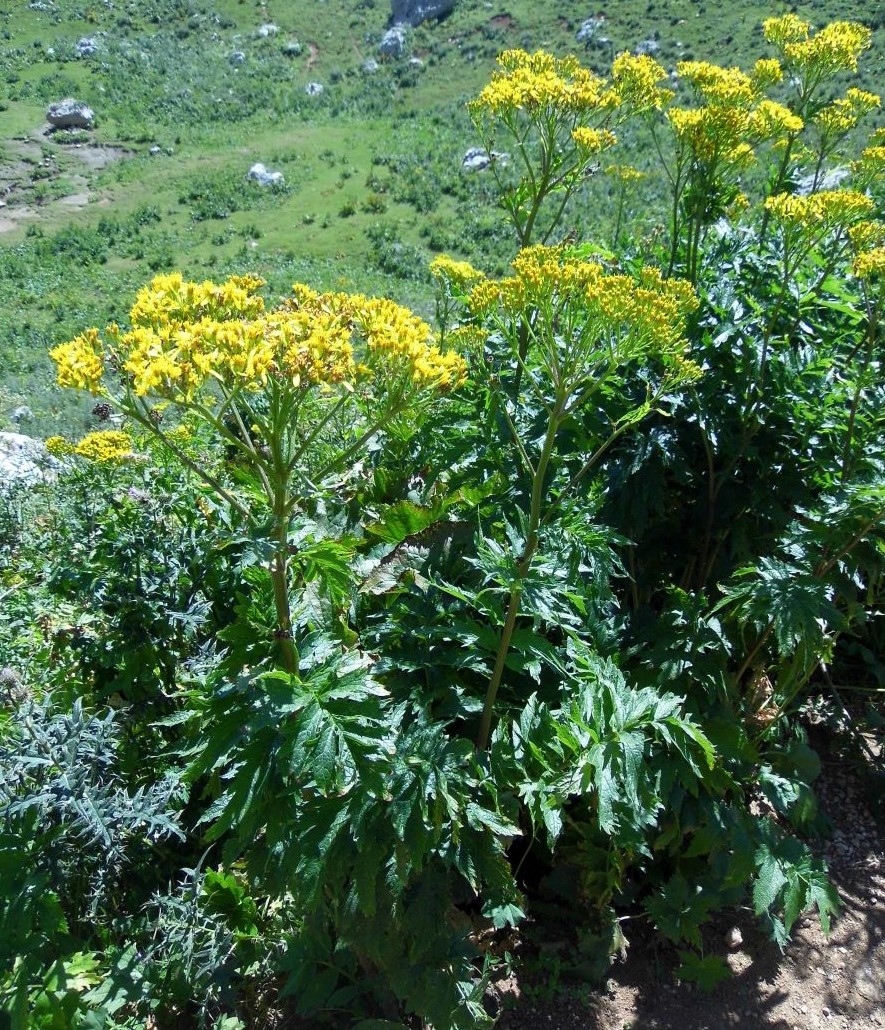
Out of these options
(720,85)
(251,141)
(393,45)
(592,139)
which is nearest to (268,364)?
(592,139)

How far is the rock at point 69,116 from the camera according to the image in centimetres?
4450

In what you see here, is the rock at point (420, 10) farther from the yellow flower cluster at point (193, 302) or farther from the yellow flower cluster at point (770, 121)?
the yellow flower cluster at point (193, 302)

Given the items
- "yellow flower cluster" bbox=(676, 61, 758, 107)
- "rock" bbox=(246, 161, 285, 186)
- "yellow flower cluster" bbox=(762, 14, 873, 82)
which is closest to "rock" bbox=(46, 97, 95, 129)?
"rock" bbox=(246, 161, 285, 186)

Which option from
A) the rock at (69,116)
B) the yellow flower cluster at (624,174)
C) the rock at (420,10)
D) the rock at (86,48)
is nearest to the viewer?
the yellow flower cluster at (624,174)

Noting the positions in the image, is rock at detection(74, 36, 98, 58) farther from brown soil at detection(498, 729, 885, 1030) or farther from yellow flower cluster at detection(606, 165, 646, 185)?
brown soil at detection(498, 729, 885, 1030)

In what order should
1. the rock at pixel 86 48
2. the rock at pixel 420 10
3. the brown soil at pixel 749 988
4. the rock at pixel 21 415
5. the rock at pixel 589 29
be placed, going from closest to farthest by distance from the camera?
1. the brown soil at pixel 749 988
2. the rock at pixel 21 415
3. the rock at pixel 589 29
4. the rock at pixel 86 48
5. the rock at pixel 420 10

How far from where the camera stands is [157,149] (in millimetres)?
42688

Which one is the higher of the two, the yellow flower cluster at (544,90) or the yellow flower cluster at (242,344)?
the yellow flower cluster at (544,90)

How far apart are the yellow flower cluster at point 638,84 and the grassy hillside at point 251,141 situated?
38.8 feet

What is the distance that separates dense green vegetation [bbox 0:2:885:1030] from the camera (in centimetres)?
260

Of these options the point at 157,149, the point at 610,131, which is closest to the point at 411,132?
the point at 157,149

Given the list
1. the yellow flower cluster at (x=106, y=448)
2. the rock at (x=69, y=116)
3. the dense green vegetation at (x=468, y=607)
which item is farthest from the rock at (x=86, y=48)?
the yellow flower cluster at (x=106, y=448)

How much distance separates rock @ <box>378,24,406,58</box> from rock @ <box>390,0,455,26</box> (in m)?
3.18

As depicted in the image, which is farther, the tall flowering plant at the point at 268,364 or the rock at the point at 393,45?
the rock at the point at 393,45
